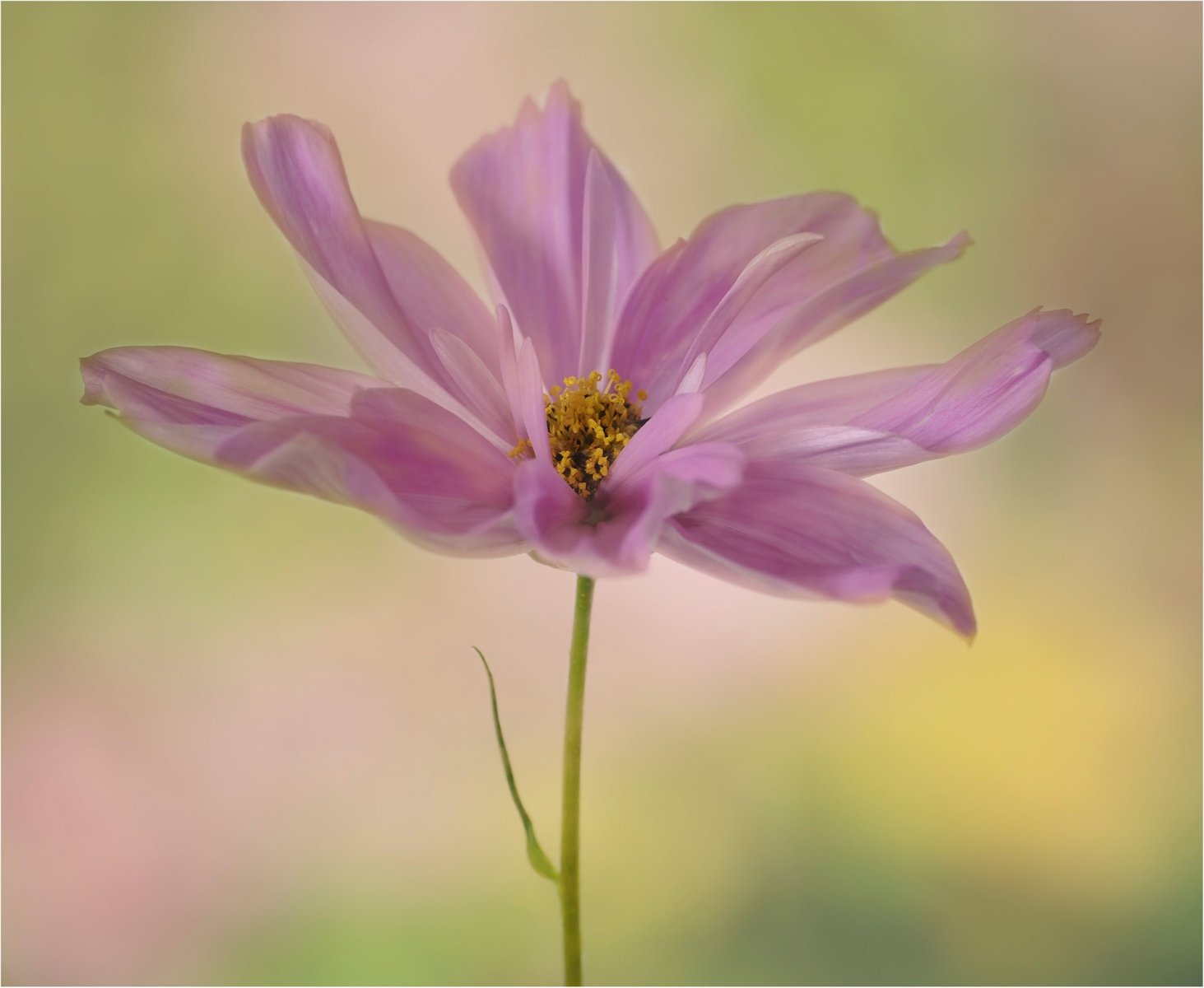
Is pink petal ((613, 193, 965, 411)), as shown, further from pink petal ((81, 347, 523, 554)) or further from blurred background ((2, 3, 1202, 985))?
blurred background ((2, 3, 1202, 985))

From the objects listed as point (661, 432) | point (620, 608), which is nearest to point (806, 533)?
point (661, 432)

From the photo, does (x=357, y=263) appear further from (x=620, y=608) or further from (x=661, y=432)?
(x=620, y=608)

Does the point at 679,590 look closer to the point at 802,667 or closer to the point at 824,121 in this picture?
the point at 802,667

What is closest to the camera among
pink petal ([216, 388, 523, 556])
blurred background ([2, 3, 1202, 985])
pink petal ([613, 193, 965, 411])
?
pink petal ([216, 388, 523, 556])

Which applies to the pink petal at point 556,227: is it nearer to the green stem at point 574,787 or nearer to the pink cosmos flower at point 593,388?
the pink cosmos flower at point 593,388

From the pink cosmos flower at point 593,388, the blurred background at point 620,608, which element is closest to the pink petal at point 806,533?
the pink cosmos flower at point 593,388

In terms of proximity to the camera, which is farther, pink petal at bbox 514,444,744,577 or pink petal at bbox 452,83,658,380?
pink petal at bbox 452,83,658,380

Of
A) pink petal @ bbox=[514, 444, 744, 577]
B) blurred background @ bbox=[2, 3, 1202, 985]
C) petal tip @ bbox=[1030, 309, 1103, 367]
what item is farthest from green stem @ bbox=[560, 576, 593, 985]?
blurred background @ bbox=[2, 3, 1202, 985]
